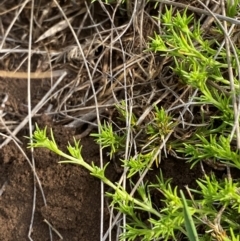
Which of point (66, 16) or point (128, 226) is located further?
point (66, 16)

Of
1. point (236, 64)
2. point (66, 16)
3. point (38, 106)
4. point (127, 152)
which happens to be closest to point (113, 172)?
point (127, 152)

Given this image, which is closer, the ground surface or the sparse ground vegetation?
the sparse ground vegetation

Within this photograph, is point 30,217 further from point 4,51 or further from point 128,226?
point 4,51

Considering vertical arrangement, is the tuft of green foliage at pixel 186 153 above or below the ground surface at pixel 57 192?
above

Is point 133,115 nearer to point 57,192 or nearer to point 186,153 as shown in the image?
point 186,153

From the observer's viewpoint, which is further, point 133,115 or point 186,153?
point 133,115

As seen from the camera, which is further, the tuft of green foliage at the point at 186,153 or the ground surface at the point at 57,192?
the ground surface at the point at 57,192

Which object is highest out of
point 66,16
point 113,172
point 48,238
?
point 66,16

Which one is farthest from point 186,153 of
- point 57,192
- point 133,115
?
point 57,192
